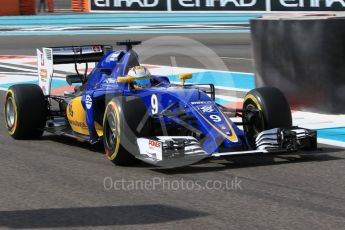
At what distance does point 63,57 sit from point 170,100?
256 centimetres

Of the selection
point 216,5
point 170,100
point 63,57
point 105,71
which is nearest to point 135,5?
point 216,5

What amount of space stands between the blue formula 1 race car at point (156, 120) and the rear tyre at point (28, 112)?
0.04 feet

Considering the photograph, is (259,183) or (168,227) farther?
(259,183)

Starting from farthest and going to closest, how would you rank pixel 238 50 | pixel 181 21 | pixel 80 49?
pixel 181 21 → pixel 238 50 → pixel 80 49

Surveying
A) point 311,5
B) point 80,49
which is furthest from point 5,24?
point 80,49

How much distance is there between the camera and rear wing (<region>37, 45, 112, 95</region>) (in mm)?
10547

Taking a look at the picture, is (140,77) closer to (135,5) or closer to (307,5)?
(307,5)

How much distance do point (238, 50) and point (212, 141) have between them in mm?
13711

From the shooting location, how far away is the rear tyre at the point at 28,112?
392 inches

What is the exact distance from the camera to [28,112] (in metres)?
10.0

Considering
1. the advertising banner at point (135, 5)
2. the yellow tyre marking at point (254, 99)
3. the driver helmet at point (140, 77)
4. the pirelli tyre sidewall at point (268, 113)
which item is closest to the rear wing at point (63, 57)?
the driver helmet at point (140, 77)

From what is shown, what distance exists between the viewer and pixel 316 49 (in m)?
11.1

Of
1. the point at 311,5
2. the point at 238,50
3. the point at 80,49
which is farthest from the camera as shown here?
the point at 311,5

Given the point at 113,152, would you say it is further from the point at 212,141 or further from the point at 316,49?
the point at 316,49
